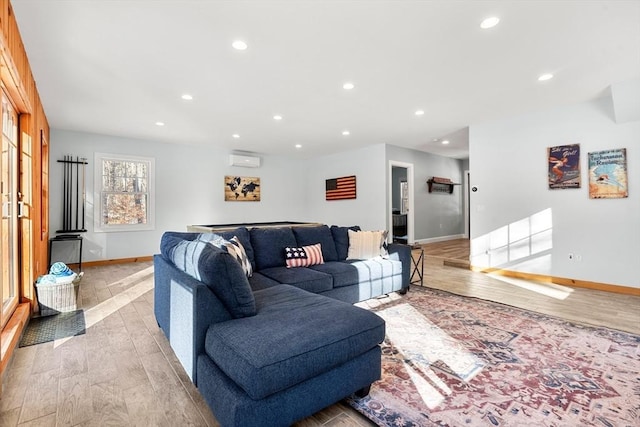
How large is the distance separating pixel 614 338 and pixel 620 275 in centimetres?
200

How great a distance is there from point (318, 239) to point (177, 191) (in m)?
4.33

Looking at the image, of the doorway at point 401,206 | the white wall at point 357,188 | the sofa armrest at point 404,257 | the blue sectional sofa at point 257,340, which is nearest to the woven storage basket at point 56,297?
the blue sectional sofa at point 257,340

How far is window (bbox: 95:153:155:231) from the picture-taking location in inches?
232

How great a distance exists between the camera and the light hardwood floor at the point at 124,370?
1624 millimetres

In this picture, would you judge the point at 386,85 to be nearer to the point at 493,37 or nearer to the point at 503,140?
the point at 493,37

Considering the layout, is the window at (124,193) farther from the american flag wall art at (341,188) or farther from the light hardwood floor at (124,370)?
the american flag wall art at (341,188)

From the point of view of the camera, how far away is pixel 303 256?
3486mm

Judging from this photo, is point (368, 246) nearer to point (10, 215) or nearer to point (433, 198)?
point (10, 215)

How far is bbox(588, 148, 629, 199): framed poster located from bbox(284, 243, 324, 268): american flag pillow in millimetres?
3802

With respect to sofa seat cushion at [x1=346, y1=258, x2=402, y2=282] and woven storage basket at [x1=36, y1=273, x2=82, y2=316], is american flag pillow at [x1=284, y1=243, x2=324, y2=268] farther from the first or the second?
woven storage basket at [x1=36, y1=273, x2=82, y2=316]

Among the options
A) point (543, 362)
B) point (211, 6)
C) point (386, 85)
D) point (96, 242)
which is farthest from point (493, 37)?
point (96, 242)

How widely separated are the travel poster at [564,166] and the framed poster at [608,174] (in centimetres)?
15

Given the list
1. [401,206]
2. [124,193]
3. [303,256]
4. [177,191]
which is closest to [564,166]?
[303,256]

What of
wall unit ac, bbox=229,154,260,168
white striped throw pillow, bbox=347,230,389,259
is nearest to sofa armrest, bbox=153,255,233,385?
white striped throw pillow, bbox=347,230,389,259
